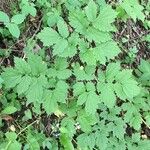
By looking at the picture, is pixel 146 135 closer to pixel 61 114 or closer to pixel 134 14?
pixel 61 114

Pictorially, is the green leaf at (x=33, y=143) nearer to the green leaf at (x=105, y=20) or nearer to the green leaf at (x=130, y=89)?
the green leaf at (x=130, y=89)

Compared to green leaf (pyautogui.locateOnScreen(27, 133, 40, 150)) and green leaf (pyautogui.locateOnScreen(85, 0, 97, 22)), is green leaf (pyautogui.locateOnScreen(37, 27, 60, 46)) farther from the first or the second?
green leaf (pyautogui.locateOnScreen(27, 133, 40, 150))

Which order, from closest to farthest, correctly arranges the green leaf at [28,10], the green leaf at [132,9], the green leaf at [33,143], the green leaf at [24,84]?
the green leaf at [24,84] → the green leaf at [33,143] → the green leaf at [28,10] → the green leaf at [132,9]

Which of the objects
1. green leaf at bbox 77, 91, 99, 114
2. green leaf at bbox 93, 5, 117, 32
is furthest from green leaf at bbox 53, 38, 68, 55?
green leaf at bbox 77, 91, 99, 114

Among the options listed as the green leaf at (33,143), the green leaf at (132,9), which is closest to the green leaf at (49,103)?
the green leaf at (33,143)

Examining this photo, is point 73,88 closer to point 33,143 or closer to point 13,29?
point 33,143

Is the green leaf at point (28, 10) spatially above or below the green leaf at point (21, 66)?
above

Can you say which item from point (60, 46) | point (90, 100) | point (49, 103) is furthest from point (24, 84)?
point (90, 100)

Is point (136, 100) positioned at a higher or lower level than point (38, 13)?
lower

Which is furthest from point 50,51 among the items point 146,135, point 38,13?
point 146,135
